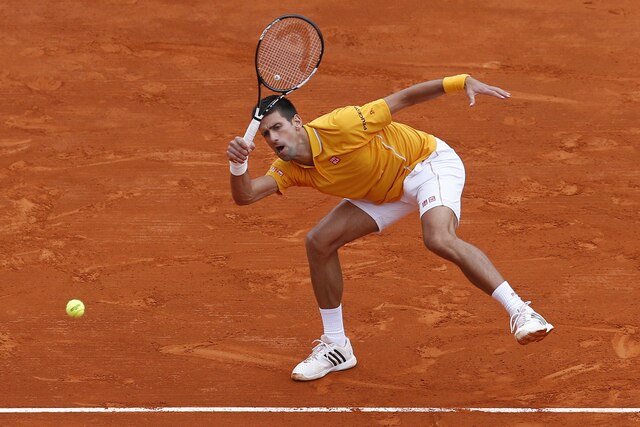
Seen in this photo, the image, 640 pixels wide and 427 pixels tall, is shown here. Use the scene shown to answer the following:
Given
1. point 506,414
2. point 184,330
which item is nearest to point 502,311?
point 506,414

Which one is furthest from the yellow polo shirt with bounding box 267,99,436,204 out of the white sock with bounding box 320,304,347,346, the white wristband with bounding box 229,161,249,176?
the white sock with bounding box 320,304,347,346

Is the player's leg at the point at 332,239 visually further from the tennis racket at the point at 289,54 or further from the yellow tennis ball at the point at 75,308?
the yellow tennis ball at the point at 75,308

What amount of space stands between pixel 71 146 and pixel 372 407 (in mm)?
4917

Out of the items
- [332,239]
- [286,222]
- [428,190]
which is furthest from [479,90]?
[286,222]

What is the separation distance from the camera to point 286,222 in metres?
10.3

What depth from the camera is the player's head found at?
7.50 m

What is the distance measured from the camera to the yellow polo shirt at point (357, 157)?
25.4 feet

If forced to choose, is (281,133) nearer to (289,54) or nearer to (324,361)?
(289,54)

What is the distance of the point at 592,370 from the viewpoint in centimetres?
816

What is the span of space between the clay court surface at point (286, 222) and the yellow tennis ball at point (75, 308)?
23cm

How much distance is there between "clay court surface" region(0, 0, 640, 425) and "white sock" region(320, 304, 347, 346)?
10.8 inches

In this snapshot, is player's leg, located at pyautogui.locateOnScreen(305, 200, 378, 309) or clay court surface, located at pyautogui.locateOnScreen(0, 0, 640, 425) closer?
player's leg, located at pyautogui.locateOnScreen(305, 200, 378, 309)

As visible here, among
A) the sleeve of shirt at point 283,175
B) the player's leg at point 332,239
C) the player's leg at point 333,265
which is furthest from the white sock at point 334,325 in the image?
the sleeve of shirt at point 283,175

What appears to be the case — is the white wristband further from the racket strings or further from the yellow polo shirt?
the racket strings
